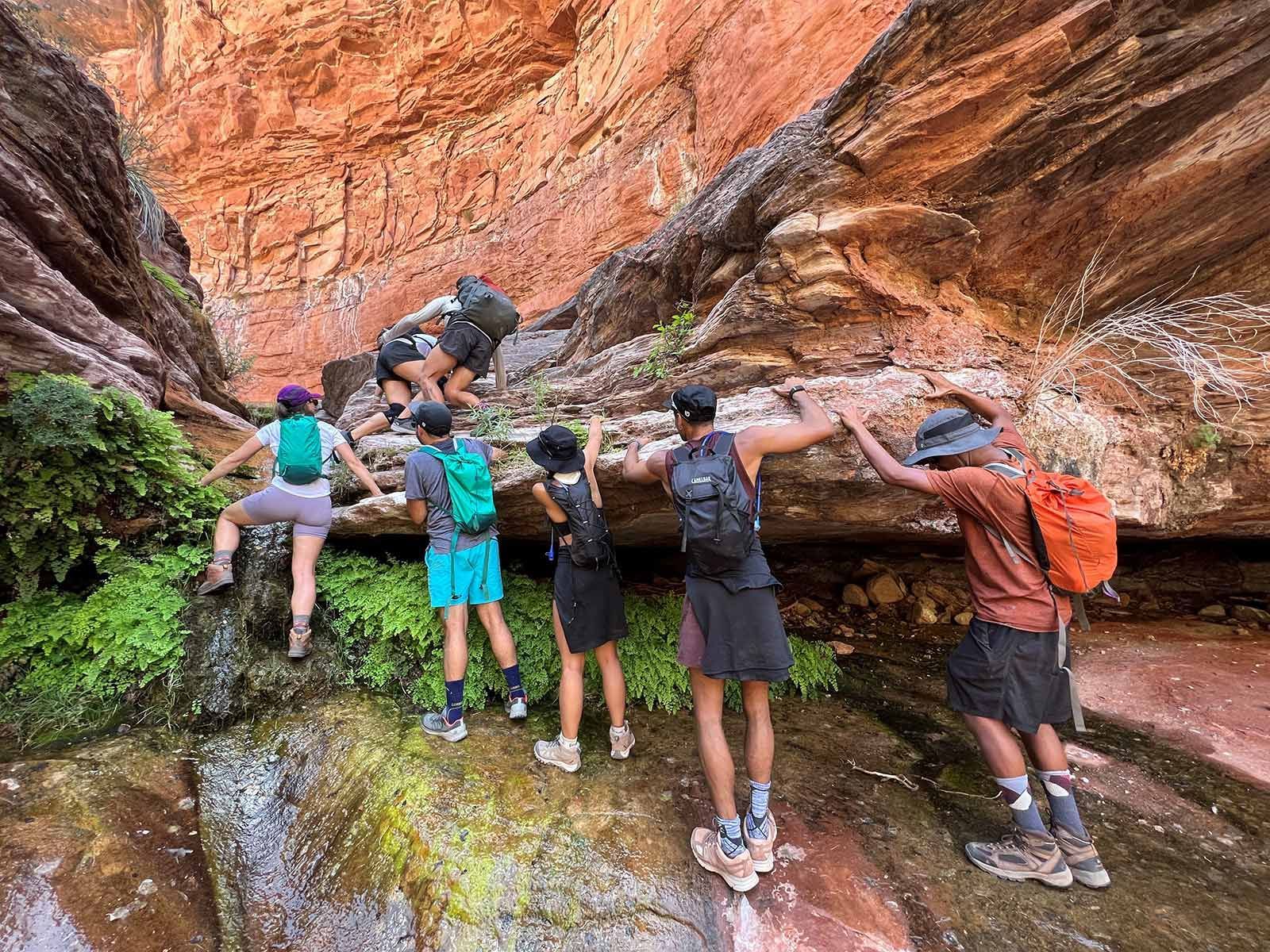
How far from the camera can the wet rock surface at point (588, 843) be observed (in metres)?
2.50

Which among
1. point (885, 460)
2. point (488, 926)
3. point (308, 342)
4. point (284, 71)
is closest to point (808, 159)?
point (885, 460)

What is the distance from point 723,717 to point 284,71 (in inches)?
1243

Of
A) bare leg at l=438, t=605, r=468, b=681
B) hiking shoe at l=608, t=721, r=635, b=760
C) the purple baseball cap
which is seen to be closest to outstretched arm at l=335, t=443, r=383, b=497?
the purple baseball cap

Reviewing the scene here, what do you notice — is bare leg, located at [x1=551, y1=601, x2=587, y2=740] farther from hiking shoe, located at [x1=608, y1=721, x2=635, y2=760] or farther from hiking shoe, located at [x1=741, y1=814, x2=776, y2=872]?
hiking shoe, located at [x1=741, y1=814, x2=776, y2=872]

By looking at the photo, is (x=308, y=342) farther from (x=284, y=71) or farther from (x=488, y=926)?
(x=488, y=926)

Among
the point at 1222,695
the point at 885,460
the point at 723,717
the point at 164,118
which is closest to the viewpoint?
the point at 885,460

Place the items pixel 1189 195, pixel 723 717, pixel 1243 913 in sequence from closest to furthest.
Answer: pixel 1243 913 → pixel 1189 195 → pixel 723 717

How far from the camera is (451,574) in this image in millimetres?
4055

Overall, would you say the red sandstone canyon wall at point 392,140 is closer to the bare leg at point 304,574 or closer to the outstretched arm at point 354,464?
the outstretched arm at point 354,464

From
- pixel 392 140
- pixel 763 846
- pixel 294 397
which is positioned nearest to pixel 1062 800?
pixel 763 846

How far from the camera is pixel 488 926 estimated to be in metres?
2.53

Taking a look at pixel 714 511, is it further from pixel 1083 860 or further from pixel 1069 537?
pixel 1083 860

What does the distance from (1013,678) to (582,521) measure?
2752mm

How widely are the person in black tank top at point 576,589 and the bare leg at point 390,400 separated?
10.0 ft
